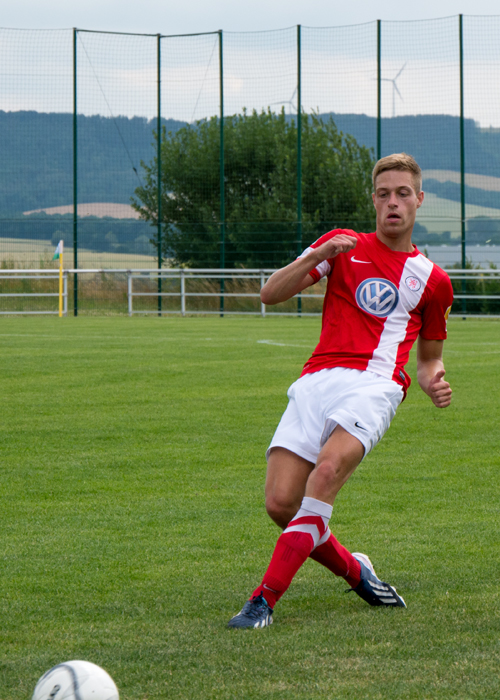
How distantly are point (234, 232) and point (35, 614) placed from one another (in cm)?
2411

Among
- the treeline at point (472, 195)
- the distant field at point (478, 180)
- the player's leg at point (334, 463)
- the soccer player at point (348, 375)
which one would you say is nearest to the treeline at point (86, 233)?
the treeline at point (472, 195)

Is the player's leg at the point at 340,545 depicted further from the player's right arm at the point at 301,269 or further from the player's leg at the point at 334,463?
the player's right arm at the point at 301,269

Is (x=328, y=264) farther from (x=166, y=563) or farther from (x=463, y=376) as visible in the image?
(x=463, y=376)

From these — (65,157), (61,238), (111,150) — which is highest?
(111,150)

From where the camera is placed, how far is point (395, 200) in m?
3.76

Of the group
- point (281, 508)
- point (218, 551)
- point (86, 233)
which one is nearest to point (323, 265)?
point (281, 508)

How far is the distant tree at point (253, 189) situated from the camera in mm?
27297

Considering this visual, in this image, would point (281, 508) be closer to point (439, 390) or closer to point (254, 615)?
point (254, 615)

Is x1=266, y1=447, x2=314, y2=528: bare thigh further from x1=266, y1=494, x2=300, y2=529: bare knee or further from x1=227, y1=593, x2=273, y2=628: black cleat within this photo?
x1=227, y1=593, x2=273, y2=628: black cleat

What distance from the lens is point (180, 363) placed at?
41.3ft

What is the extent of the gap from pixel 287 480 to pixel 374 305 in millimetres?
784

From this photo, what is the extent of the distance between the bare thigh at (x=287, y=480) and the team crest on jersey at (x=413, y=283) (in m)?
0.83

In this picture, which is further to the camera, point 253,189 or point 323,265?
point 253,189

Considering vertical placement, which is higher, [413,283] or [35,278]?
[35,278]
